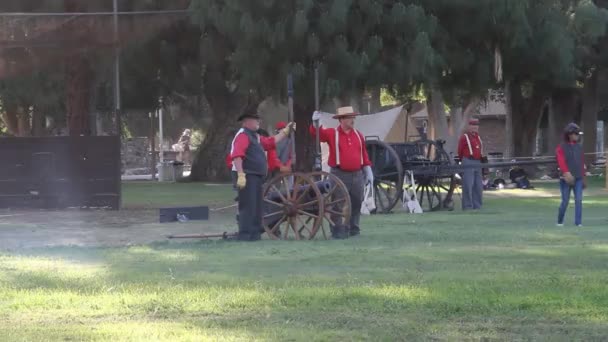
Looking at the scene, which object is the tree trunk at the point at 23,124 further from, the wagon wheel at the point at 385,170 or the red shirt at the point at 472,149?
the red shirt at the point at 472,149

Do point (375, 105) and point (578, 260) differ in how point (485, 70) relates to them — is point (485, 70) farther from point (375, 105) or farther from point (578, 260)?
point (375, 105)

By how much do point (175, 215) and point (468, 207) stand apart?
6101mm

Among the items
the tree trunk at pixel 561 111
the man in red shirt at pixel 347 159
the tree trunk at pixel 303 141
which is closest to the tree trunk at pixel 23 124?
the tree trunk at pixel 561 111

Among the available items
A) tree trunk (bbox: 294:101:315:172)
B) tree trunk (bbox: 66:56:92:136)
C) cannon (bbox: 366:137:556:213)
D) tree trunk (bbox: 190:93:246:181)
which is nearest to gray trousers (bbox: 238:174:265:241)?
cannon (bbox: 366:137:556:213)

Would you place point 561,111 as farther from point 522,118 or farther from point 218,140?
point 218,140

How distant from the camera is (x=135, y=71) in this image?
28969 mm

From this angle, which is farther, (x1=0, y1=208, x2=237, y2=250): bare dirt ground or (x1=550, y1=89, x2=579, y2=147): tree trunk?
(x1=550, y1=89, x2=579, y2=147): tree trunk

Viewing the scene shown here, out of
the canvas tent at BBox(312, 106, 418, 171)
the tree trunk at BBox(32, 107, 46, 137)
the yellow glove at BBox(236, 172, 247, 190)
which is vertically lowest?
the yellow glove at BBox(236, 172, 247, 190)

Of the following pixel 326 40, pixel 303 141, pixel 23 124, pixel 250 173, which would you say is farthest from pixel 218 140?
pixel 250 173

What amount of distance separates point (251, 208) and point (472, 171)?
322 inches

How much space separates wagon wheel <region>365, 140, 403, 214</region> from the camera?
2066 centimetres

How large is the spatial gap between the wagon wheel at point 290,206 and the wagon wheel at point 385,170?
20.9ft

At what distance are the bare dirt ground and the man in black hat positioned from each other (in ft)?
5.34

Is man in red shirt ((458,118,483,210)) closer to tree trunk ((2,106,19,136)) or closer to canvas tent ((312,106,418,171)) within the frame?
canvas tent ((312,106,418,171))
